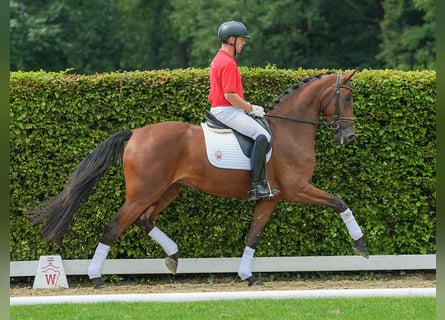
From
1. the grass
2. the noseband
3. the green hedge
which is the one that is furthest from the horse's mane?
the grass

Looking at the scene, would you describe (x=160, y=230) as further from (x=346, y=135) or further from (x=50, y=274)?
(x=346, y=135)

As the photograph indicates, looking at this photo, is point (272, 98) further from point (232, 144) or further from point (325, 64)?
Result: point (325, 64)

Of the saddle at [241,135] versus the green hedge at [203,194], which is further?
the green hedge at [203,194]

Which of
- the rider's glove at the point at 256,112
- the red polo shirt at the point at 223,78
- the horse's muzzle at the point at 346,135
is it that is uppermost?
the red polo shirt at the point at 223,78

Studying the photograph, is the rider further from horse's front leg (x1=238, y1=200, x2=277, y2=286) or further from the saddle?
horse's front leg (x1=238, y1=200, x2=277, y2=286)

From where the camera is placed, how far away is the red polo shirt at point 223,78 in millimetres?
7238

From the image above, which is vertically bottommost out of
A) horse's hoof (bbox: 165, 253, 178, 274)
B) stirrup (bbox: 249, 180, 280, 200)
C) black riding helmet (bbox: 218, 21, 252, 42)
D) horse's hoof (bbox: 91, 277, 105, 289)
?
horse's hoof (bbox: 91, 277, 105, 289)

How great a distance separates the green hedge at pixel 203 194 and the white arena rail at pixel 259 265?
132 mm

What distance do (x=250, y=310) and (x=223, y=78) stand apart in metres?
2.40

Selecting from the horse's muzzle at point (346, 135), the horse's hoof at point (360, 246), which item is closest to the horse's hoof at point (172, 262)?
the horse's hoof at point (360, 246)

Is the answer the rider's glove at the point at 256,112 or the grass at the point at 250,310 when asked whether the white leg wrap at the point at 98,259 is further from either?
the rider's glove at the point at 256,112

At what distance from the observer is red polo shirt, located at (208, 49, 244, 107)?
724 centimetres

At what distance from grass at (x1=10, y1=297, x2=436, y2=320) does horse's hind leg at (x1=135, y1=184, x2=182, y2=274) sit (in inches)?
51.0

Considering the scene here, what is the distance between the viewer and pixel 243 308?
248 inches
